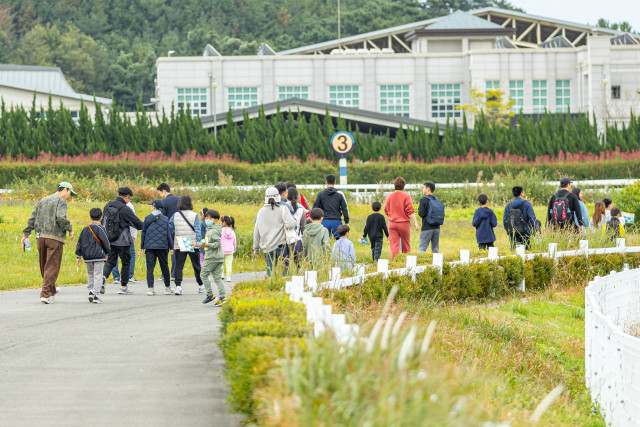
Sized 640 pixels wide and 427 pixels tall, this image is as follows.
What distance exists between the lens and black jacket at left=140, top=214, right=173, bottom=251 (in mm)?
15664

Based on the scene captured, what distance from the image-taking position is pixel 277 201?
565 inches

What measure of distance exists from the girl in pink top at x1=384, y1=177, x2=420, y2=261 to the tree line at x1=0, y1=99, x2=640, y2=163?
2293 centimetres

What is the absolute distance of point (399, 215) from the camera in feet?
58.1

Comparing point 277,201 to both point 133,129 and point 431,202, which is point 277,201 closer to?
point 431,202

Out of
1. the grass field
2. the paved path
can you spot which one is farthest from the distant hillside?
the paved path

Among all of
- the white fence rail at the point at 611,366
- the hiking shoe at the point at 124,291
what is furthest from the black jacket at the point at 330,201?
the white fence rail at the point at 611,366

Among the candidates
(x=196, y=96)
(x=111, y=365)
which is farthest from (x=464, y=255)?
(x=196, y=96)

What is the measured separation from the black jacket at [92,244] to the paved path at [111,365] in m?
0.72

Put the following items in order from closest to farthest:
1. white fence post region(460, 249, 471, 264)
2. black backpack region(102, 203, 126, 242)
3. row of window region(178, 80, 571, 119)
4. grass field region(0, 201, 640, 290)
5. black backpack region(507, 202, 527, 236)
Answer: white fence post region(460, 249, 471, 264) < black backpack region(102, 203, 126, 242) < black backpack region(507, 202, 527, 236) < grass field region(0, 201, 640, 290) < row of window region(178, 80, 571, 119)

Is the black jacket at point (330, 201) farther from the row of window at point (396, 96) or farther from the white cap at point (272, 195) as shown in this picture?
the row of window at point (396, 96)

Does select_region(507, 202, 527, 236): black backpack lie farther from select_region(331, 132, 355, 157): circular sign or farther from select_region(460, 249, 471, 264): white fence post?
select_region(331, 132, 355, 157): circular sign

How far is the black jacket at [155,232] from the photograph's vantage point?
51.4 feet

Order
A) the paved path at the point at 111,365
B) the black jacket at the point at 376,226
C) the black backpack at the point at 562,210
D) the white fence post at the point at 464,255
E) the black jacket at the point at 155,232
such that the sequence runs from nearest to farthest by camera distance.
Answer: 1. the paved path at the point at 111,365
2. the white fence post at the point at 464,255
3. the black jacket at the point at 155,232
4. the black jacket at the point at 376,226
5. the black backpack at the point at 562,210

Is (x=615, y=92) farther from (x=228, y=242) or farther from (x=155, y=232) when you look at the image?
(x=155, y=232)
